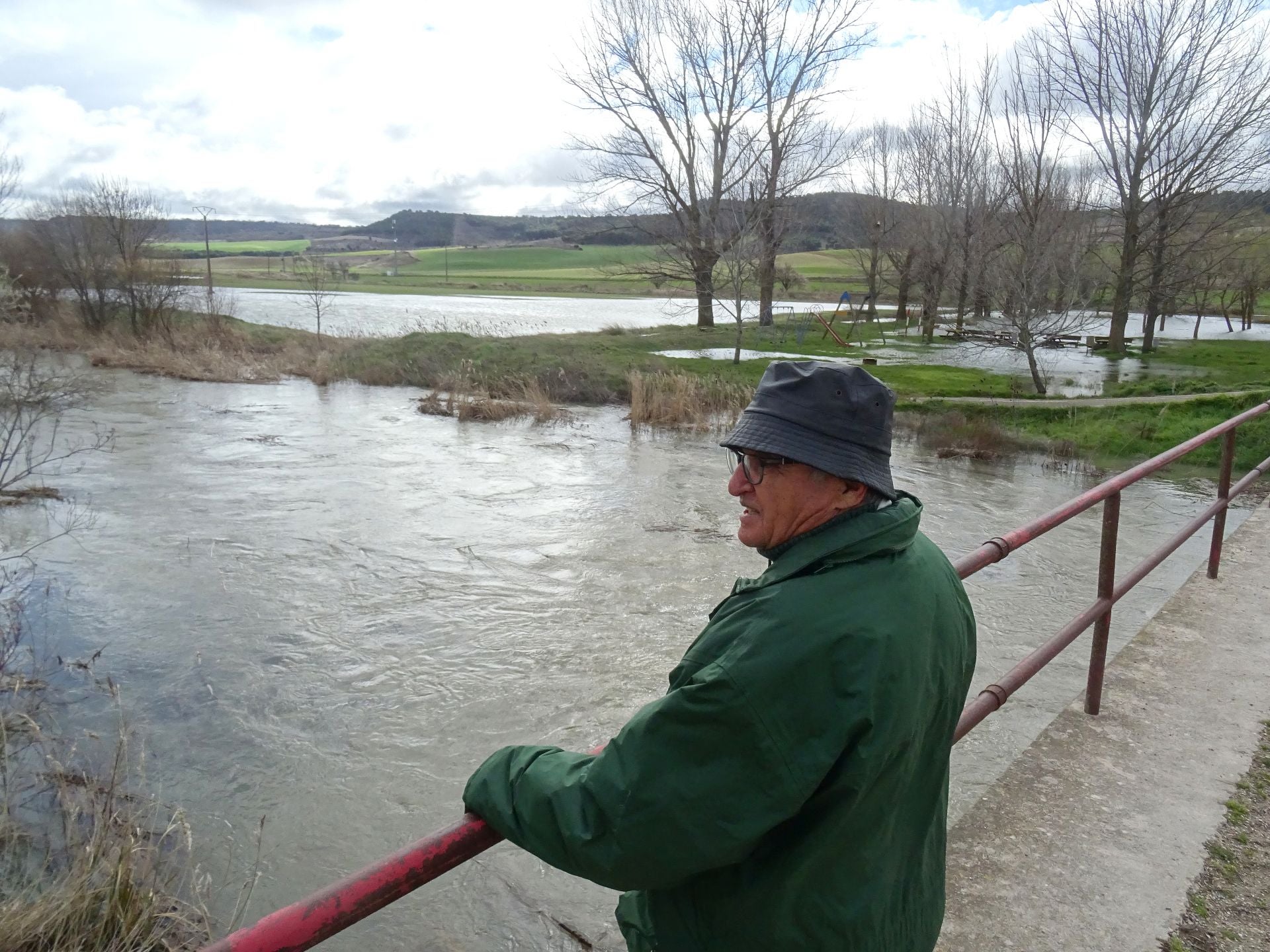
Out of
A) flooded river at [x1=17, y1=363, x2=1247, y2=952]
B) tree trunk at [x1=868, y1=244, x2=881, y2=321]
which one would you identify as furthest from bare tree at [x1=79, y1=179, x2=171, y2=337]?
tree trunk at [x1=868, y1=244, x2=881, y2=321]

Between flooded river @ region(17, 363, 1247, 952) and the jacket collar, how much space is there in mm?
3560

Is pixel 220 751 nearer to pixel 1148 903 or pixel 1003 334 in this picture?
pixel 1148 903

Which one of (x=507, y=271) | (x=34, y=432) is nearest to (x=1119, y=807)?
(x=34, y=432)

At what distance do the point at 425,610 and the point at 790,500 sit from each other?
25.5 ft

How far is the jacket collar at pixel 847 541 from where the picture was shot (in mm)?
1664

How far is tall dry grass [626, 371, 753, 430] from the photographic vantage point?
1919cm

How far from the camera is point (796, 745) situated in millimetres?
1540

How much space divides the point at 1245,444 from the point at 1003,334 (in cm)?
1730

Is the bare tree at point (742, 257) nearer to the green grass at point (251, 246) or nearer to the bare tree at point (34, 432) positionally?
the bare tree at point (34, 432)

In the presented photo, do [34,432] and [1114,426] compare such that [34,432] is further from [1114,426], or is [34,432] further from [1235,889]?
[1114,426]

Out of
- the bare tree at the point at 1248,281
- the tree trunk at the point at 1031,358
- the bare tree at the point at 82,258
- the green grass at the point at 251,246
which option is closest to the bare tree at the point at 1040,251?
the tree trunk at the point at 1031,358

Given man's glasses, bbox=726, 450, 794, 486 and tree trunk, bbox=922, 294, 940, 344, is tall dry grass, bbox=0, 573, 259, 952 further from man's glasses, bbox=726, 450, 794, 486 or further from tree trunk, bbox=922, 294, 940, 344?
tree trunk, bbox=922, 294, 940, 344

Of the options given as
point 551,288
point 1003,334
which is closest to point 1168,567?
point 1003,334

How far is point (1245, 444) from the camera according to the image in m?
15.2
